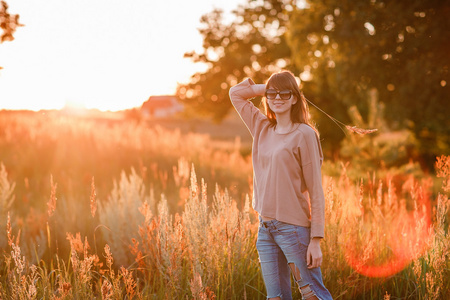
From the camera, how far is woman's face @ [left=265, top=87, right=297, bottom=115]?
104 inches

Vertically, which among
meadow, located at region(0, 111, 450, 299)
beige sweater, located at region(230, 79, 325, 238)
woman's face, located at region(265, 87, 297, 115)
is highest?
woman's face, located at region(265, 87, 297, 115)

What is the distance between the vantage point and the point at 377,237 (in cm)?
390

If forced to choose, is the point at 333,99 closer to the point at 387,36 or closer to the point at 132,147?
the point at 387,36

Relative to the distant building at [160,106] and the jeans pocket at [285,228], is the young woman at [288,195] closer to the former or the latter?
the jeans pocket at [285,228]

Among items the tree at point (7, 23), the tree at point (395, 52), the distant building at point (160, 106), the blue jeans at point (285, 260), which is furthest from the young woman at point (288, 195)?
the distant building at point (160, 106)

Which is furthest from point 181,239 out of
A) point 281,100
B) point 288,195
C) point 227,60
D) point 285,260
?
point 227,60

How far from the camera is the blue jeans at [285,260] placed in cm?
245

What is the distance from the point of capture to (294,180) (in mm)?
2551

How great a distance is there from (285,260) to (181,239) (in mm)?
750

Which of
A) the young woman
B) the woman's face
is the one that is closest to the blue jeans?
the young woman

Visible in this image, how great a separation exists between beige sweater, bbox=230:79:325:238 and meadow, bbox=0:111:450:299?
18.1 inches

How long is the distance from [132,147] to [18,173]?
308cm

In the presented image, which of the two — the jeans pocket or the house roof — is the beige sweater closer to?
the jeans pocket

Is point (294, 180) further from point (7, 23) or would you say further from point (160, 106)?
point (160, 106)
